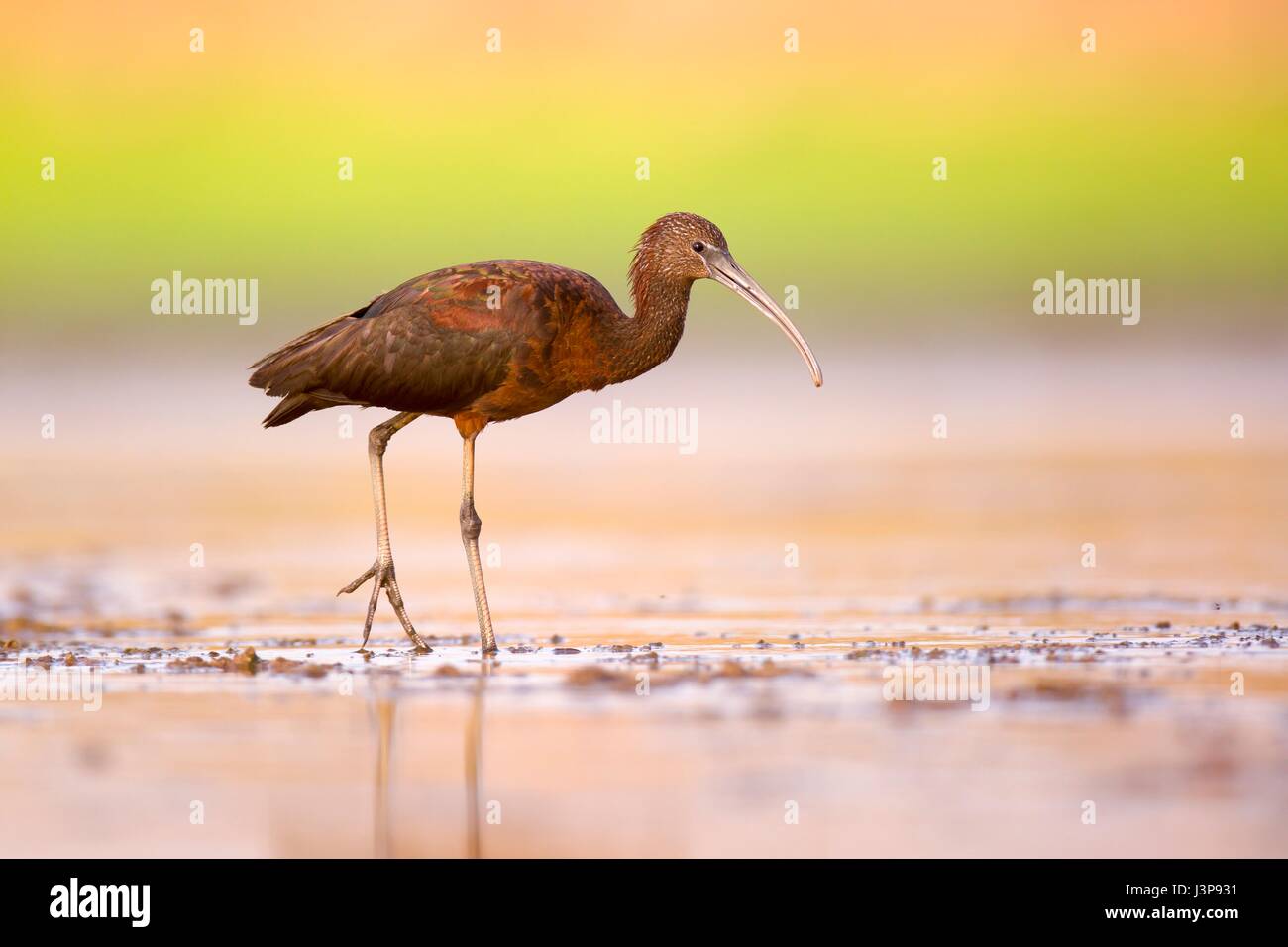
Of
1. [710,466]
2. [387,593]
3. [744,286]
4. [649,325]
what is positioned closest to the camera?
[387,593]

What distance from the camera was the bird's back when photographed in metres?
12.2

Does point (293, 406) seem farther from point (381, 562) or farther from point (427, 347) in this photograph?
point (381, 562)

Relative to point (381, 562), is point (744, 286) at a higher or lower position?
higher

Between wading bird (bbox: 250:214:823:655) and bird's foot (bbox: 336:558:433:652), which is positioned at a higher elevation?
wading bird (bbox: 250:214:823:655)

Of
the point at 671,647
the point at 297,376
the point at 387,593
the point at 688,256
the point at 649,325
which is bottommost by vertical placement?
the point at 671,647

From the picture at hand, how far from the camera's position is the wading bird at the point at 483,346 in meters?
12.2

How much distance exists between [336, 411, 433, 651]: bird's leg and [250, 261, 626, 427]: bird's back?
0.64ft

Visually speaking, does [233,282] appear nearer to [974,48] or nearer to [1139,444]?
[974,48]

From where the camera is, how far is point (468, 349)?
12195 mm

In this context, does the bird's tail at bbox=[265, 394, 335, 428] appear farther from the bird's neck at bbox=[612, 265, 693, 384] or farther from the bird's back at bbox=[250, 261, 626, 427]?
the bird's neck at bbox=[612, 265, 693, 384]

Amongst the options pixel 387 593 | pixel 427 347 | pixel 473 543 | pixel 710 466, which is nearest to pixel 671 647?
pixel 473 543

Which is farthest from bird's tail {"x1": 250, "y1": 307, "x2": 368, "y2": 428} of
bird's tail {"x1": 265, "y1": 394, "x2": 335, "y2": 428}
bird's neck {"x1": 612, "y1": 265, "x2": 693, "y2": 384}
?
bird's neck {"x1": 612, "y1": 265, "x2": 693, "y2": 384}

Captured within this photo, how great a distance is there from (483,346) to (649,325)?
995mm

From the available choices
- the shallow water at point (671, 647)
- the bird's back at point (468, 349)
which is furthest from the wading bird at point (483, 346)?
the shallow water at point (671, 647)
